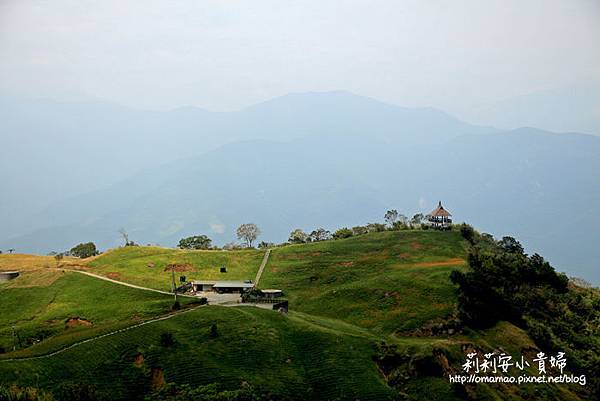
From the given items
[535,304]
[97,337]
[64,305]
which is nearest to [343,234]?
[535,304]

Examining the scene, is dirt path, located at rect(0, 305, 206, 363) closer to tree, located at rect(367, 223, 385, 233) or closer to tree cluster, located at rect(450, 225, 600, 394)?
tree cluster, located at rect(450, 225, 600, 394)

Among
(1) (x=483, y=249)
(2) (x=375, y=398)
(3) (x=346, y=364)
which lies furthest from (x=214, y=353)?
(1) (x=483, y=249)

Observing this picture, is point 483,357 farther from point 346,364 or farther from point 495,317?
point 346,364

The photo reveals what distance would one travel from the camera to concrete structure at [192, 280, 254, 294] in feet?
273

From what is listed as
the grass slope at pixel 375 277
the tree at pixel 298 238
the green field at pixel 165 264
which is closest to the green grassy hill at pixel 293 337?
the grass slope at pixel 375 277

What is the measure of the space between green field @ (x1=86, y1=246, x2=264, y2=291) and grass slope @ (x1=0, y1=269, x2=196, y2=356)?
653cm

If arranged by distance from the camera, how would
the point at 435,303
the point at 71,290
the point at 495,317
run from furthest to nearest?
the point at 71,290 → the point at 435,303 → the point at 495,317

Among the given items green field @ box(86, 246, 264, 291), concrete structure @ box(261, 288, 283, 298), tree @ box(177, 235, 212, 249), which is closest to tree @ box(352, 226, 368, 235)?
green field @ box(86, 246, 264, 291)

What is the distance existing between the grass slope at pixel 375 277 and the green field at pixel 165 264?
6398 millimetres

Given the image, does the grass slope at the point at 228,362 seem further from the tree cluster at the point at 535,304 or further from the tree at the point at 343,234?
the tree at the point at 343,234

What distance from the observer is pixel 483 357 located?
52188 millimetres

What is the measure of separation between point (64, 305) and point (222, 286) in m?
26.8

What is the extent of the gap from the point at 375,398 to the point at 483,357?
16.4 meters

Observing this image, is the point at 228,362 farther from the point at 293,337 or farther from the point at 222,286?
the point at 222,286
